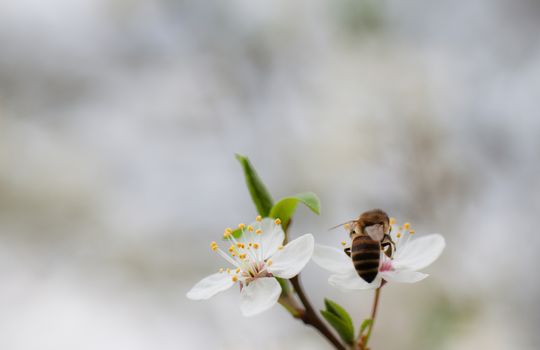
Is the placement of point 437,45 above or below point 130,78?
below

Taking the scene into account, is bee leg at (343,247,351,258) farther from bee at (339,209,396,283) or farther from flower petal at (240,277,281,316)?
flower petal at (240,277,281,316)

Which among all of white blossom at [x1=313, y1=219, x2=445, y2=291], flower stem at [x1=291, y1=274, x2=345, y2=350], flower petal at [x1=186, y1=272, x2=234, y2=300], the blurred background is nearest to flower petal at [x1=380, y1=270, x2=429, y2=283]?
white blossom at [x1=313, y1=219, x2=445, y2=291]

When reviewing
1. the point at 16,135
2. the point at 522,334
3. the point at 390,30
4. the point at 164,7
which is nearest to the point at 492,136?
the point at 390,30

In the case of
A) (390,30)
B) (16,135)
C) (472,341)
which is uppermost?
(16,135)

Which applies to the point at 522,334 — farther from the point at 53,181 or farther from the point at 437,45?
the point at 53,181

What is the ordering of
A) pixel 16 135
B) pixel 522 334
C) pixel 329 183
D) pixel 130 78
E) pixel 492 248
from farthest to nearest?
pixel 130 78, pixel 16 135, pixel 329 183, pixel 492 248, pixel 522 334

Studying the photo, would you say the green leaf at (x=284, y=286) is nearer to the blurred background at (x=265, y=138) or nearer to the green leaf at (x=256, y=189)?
the green leaf at (x=256, y=189)
